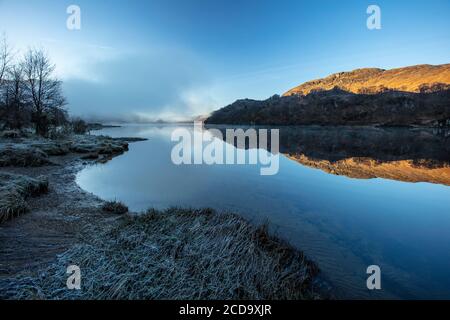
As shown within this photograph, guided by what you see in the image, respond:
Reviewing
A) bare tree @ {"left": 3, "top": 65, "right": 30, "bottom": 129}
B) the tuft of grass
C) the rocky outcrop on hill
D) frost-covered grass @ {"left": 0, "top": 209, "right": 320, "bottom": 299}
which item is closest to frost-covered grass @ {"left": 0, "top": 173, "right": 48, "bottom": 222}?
the tuft of grass

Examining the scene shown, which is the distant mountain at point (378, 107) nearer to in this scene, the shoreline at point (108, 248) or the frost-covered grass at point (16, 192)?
the shoreline at point (108, 248)

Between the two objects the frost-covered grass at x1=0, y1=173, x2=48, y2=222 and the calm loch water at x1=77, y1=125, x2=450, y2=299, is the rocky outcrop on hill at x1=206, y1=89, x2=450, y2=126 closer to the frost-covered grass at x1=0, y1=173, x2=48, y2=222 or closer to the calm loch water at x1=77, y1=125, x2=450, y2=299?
the calm loch water at x1=77, y1=125, x2=450, y2=299

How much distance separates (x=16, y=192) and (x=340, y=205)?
46.6ft

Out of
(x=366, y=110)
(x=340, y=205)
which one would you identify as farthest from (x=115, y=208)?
(x=366, y=110)

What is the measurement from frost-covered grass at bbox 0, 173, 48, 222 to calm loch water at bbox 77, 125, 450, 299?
2.85 meters

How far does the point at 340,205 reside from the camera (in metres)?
11.7

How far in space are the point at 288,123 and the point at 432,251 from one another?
152809mm

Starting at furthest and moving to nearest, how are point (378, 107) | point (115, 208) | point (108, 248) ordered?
point (378, 107) → point (115, 208) → point (108, 248)

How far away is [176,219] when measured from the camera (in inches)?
301

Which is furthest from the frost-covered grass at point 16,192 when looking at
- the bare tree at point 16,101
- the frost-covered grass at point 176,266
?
the bare tree at point 16,101

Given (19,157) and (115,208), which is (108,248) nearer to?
(115,208)

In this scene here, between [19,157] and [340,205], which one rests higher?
[19,157]

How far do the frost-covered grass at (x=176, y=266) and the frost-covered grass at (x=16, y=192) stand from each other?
310 centimetres
